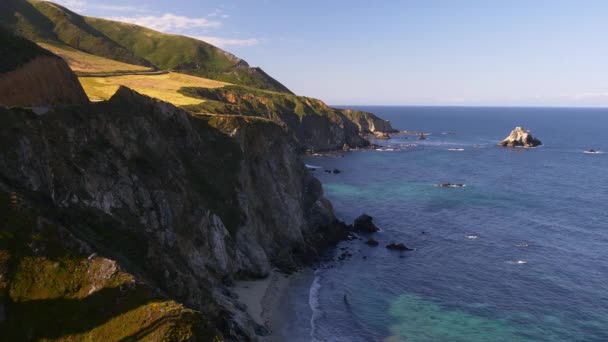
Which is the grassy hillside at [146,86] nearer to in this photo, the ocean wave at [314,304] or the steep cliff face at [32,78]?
the steep cliff face at [32,78]

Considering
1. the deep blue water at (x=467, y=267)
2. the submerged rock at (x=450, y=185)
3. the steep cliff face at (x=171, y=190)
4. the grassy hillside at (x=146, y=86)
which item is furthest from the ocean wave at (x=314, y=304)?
the submerged rock at (x=450, y=185)

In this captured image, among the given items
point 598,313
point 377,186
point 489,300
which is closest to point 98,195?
point 489,300

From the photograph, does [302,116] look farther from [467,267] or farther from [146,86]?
[467,267]

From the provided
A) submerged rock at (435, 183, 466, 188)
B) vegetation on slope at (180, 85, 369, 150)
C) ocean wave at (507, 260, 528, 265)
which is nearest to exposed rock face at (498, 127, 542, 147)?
vegetation on slope at (180, 85, 369, 150)

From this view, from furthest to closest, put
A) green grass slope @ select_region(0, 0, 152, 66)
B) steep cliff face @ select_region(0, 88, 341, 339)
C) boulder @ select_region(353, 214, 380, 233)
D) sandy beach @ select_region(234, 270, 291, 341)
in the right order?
green grass slope @ select_region(0, 0, 152, 66) → boulder @ select_region(353, 214, 380, 233) → sandy beach @ select_region(234, 270, 291, 341) → steep cliff face @ select_region(0, 88, 341, 339)

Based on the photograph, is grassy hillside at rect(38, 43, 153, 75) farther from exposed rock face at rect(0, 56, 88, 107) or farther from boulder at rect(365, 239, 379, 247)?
boulder at rect(365, 239, 379, 247)
